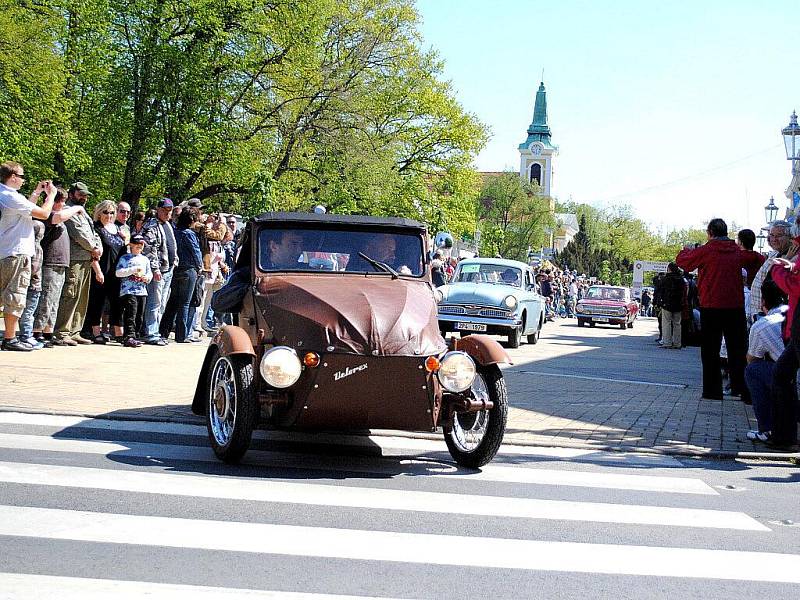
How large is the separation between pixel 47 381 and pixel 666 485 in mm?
6284

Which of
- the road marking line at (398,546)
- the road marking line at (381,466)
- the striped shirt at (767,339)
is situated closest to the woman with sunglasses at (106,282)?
the road marking line at (381,466)

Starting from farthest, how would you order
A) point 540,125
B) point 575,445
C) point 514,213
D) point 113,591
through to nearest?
1. point 540,125
2. point 514,213
3. point 575,445
4. point 113,591

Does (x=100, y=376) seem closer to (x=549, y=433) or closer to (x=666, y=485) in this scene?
(x=549, y=433)

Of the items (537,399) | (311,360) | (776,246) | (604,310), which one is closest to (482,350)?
(311,360)

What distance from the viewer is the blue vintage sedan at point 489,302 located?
2220 centimetres

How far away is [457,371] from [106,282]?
30.3ft

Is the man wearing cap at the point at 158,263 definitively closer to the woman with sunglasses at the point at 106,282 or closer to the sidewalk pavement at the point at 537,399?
the woman with sunglasses at the point at 106,282

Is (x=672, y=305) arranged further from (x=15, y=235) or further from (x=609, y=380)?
(x=15, y=235)

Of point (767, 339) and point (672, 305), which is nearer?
point (767, 339)

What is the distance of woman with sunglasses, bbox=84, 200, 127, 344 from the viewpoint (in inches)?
592

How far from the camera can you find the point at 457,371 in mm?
7027

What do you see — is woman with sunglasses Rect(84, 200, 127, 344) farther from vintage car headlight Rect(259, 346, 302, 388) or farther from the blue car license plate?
vintage car headlight Rect(259, 346, 302, 388)

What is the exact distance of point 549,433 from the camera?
31.0 ft

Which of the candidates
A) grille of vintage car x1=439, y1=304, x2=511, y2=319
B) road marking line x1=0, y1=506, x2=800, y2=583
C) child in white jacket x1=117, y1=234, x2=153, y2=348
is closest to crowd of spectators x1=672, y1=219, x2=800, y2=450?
road marking line x1=0, y1=506, x2=800, y2=583
